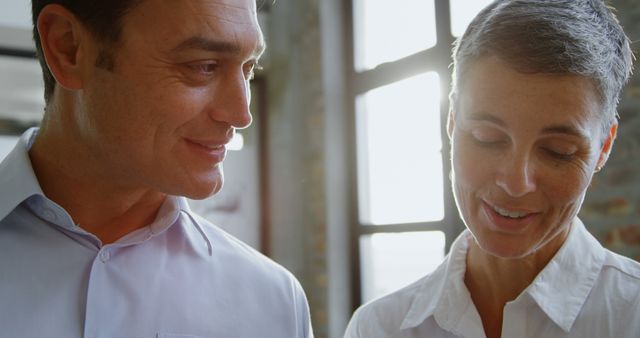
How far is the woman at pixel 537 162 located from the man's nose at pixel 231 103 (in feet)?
1.29

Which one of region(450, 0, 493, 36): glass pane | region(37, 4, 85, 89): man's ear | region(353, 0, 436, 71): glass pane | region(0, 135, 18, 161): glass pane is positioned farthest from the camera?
region(0, 135, 18, 161): glass pane

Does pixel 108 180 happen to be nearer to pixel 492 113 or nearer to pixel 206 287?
pixel 206 287

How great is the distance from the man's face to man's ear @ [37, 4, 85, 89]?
44mm

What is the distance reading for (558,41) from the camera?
1.08m

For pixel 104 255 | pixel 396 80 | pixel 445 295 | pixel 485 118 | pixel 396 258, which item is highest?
pixel 396 80

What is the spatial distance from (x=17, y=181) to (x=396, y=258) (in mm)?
2662

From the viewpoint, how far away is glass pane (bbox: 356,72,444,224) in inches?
128

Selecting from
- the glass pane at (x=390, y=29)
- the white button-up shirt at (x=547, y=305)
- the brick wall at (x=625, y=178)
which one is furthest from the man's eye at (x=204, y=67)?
the glass pane at (x=390, y=29)

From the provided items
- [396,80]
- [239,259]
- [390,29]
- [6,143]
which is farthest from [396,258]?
[239,259]

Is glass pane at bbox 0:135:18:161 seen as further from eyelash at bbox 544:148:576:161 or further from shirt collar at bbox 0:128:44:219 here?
eyelash at bbox 544:148:576:161

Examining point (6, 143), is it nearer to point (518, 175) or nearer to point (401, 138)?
point (401, 138)

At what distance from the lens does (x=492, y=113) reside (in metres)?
1.09

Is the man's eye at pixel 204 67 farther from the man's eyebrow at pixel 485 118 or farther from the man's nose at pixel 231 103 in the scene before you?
the man's eyebrow at pixel 485 118

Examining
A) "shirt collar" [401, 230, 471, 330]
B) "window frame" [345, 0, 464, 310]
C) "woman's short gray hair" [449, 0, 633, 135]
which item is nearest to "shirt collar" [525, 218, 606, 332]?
"shirt collar" [401, 230, 471, 330]
